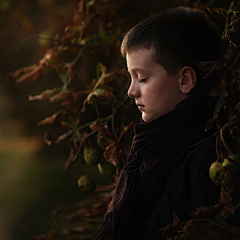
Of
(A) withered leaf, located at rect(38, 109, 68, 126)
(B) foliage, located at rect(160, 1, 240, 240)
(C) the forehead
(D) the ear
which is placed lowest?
(B) foliage, located at rect(160, 1, 240, 240)

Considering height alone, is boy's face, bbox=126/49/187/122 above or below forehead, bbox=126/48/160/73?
below

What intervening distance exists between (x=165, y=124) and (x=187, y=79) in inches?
5.6

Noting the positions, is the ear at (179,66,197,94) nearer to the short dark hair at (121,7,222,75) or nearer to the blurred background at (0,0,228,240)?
the short dark hair at (121,7,222,75)

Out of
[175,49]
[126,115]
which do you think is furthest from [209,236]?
[126,115]

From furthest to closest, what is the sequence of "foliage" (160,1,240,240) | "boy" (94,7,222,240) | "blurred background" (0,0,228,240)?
1. "blurred background" (0,0,228,240)
2. "boy" (94,7,222,240)
3. "foliage" (160,1,240,240)

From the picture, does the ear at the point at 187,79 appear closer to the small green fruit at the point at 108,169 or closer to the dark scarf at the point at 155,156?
the dark scarf at the point at 155,156

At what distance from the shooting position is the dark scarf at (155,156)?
80 cm

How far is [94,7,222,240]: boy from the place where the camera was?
79cm

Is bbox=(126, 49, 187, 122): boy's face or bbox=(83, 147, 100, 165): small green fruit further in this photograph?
bbox=(83, 147, 100, 165): small green fruit

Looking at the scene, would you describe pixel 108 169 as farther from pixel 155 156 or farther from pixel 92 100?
pixel 155 156

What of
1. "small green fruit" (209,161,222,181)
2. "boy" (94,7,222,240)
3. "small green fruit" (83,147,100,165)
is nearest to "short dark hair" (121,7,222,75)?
"boy" (94,7,222,240)

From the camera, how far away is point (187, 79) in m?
0.83

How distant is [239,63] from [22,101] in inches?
50.0

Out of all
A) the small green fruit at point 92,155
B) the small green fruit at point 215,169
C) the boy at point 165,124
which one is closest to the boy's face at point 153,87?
the boy at point 165,124
